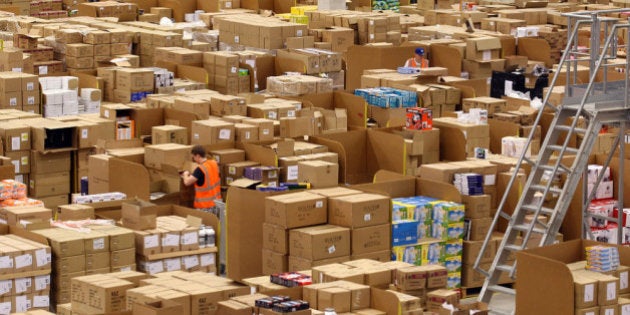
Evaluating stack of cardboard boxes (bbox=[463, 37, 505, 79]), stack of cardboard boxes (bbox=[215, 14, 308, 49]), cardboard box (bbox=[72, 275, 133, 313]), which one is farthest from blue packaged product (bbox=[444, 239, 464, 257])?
stack of cardboard boxes (bbox=[215, 14, 308, 49])

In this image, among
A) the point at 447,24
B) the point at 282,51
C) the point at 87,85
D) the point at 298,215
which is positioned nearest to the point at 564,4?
the point at 447,24

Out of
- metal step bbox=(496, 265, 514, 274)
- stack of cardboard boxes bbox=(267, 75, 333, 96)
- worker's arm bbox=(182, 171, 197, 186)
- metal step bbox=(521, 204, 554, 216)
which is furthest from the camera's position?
stack of cardboard boxes bbox=(267, 75, 333, 96)

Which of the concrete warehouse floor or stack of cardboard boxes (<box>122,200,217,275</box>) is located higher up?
stack of cardboard boxes (<box>122,200,217,275</box>)

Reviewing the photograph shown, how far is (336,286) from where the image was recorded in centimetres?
1297

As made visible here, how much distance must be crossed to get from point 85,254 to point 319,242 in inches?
97.2

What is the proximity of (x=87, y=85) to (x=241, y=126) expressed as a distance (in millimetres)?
4866

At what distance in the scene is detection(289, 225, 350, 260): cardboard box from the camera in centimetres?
1531

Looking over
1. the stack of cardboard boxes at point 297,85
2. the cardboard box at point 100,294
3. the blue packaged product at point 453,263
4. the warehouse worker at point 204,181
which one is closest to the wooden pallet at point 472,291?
the blue packaged product at point 453,263

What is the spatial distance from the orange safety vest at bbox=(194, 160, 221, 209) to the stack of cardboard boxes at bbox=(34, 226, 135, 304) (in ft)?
8.36

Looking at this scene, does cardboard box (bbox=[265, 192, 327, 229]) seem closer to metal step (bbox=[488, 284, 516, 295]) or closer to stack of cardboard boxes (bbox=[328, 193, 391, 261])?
stack of cardboard boxes (bbox=[328, 193, 391, 261])

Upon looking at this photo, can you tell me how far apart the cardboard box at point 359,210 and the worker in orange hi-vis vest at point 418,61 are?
8.79 meters

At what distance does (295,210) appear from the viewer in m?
15.6

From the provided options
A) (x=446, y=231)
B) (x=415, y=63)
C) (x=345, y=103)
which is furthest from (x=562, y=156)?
(x=415, y=63)

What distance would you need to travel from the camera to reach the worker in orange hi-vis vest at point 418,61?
2458cm
